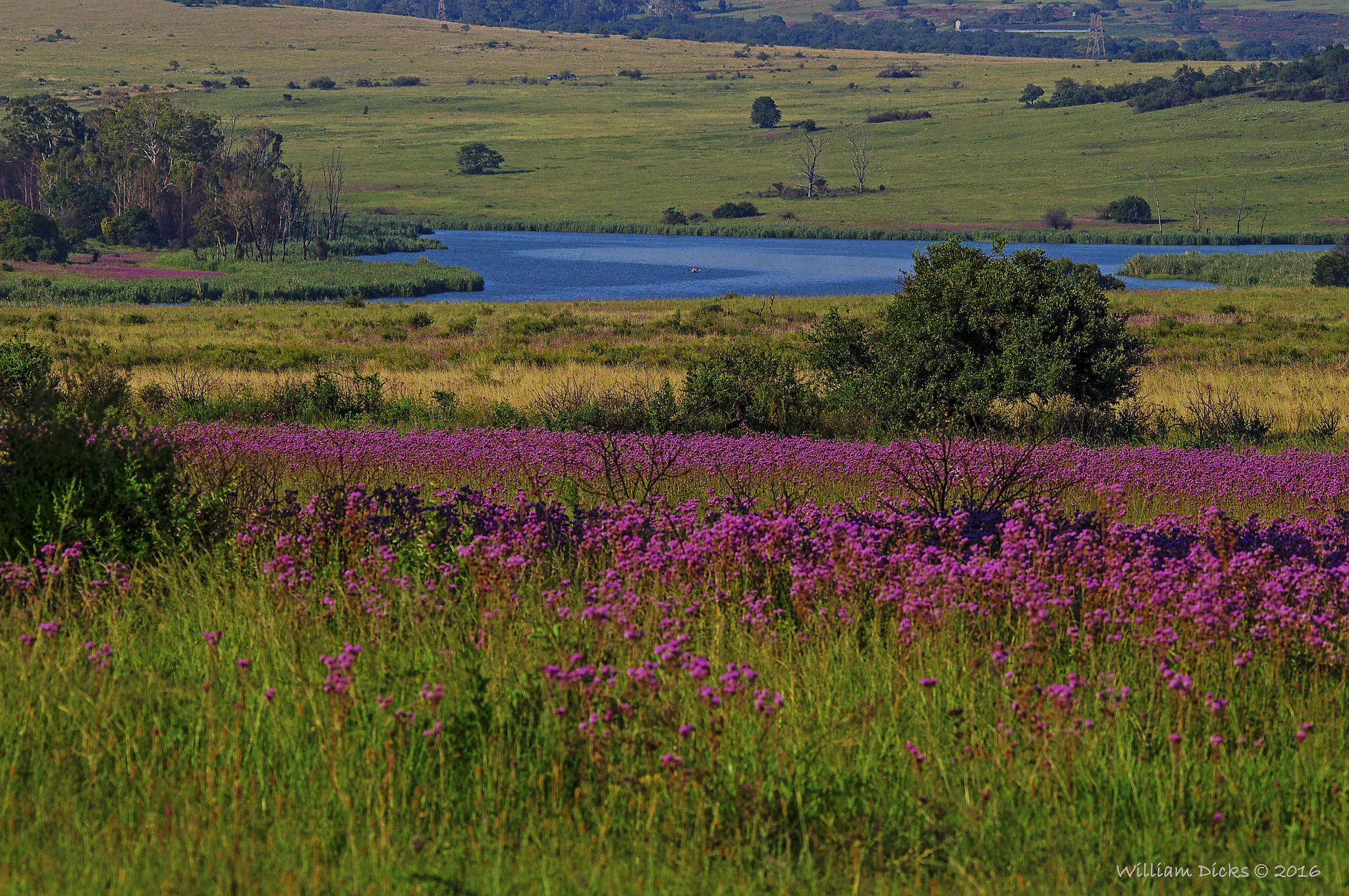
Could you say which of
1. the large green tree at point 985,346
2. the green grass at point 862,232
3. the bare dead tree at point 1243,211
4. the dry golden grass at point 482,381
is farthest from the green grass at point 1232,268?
the large green tree at point 985,346

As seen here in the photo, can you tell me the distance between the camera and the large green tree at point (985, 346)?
1688 centimetres

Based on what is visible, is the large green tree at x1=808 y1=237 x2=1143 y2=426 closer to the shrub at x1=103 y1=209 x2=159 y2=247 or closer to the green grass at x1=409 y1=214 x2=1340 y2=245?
the green grass at x1=409 y1=214 x2=1340 y2=245

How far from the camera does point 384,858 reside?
11.1 feet

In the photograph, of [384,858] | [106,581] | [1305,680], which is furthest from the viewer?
[106,581]

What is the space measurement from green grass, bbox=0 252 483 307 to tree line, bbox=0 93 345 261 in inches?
Answer: 411

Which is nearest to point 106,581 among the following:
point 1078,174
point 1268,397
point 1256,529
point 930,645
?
point 930,645

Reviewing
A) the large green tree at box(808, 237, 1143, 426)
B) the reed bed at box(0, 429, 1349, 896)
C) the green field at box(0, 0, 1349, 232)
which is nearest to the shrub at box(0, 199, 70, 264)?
the green field at box(0, 0, 1349, 232)

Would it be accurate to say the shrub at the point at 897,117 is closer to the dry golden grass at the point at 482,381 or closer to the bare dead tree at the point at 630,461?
the dry golden grass at the point at 482,381

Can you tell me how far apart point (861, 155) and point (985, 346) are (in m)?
162

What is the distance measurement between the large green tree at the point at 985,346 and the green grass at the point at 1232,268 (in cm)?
6399

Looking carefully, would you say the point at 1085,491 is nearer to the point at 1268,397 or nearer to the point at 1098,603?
the point at 1098,603

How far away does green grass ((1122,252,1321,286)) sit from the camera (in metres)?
77.1

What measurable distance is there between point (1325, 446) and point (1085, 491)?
23.0ft

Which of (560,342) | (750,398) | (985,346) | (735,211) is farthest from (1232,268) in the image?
(750,398)
